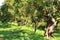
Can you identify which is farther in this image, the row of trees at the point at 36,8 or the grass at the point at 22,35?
the row of trees at the point at 36,8

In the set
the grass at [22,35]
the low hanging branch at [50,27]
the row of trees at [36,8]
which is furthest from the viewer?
the low hanging branch at [50,27]

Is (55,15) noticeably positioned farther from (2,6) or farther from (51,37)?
(2,6)

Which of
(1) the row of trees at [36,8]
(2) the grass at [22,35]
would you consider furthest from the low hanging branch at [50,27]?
(1) the row of trees at [36,8]

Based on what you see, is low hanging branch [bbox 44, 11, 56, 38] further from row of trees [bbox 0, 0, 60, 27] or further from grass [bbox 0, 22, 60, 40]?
row of trees [bbox 0, 0, 60, 27]

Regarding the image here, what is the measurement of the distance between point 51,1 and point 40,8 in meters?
1.71

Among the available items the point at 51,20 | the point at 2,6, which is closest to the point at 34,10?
the point at 51,20

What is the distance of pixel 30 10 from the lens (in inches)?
1163

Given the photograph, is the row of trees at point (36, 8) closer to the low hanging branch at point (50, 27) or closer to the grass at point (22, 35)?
the low hanging branch at point (50, 27)

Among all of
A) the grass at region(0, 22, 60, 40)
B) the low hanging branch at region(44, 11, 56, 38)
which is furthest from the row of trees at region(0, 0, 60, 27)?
the grass at region(0, 22, 60, 40)

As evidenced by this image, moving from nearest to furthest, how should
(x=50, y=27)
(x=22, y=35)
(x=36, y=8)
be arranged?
(x=22, y=35) → (x=36, y=8) → (x=50, y=27)

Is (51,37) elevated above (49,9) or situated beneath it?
situated beneath

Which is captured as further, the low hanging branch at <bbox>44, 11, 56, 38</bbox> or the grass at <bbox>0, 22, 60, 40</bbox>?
the low hanging branch at <bbox>44, 11, 56, 38</bbox>

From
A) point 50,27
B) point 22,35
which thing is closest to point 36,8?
point 50,27

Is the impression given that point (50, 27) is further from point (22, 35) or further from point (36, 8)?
point (22, 35)
